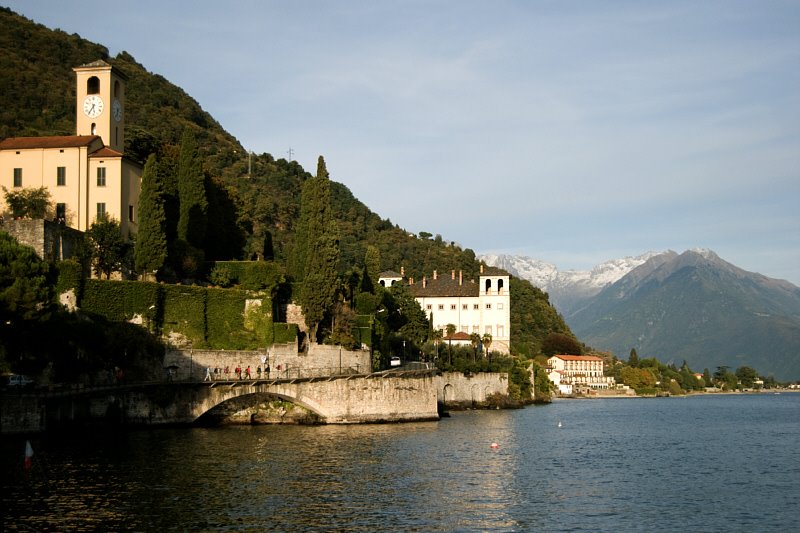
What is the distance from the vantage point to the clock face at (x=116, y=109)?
6912 cm

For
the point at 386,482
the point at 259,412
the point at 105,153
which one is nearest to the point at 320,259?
the point at 259,412

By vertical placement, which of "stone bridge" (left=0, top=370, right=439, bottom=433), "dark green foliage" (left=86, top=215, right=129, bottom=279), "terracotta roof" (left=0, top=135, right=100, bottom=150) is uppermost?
"terracotta roof" (left=0, top=135, right=100, bottom=150)

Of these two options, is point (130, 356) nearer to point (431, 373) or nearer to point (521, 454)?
point (431, 373)

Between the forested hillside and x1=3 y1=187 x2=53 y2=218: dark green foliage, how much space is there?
45.9ft

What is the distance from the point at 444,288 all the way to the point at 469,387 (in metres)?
29.5

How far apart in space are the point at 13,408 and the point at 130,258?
59.0 feet

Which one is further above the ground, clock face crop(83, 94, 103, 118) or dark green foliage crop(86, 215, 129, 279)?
clock face crop(83, 94, 103, 118)

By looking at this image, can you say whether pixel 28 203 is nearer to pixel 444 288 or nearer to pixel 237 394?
pixel 237 394

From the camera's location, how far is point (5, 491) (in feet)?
112

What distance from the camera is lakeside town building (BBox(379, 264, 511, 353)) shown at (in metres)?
118

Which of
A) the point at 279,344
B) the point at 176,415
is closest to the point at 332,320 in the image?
the point at 279,344

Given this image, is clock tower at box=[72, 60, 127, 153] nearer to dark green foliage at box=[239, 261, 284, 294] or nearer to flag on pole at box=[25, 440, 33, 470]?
dark green foliage at box=[239, 261, 284, 294]

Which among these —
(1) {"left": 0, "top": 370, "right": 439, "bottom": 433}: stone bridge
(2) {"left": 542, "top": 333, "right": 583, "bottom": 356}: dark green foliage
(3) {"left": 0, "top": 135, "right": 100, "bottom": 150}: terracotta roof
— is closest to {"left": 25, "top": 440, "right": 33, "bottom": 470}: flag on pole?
(1) {"left": 0, "top": 370, "right": 439, "bottom": 433}: stone bridge

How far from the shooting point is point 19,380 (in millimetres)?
51562
